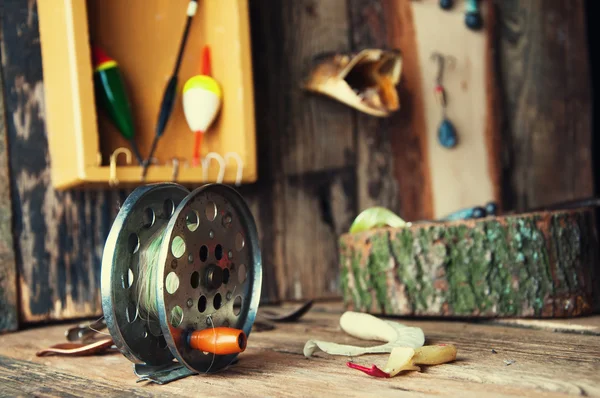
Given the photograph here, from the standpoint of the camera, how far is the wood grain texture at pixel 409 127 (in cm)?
228

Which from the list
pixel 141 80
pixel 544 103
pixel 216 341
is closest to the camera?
pixel 216 341

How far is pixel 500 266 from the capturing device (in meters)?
1.65

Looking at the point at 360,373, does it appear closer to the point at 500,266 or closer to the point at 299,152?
the point at 500,266

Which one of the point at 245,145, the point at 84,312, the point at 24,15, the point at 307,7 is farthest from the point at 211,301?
the point at 307,7

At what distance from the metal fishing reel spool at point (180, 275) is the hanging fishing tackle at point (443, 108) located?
1127 mm

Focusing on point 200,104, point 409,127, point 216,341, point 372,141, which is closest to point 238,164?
point 200,104

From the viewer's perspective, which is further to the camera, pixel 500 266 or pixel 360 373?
pixel 500 266

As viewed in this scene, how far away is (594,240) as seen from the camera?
1730mm

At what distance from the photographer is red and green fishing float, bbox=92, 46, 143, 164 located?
6.02 ft

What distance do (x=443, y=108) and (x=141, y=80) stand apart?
994 millimetres

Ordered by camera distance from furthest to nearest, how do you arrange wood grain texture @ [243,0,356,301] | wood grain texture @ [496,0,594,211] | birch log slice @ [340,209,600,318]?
1. wood grain texture @ [496,0,594,211]
2. wood grain texture @ [243,0,356,301]
3. birch log slice @ [340,209,600,318]

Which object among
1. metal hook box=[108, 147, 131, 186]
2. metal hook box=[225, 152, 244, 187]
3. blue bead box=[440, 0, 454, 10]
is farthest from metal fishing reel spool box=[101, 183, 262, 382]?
blue bead box=[440, 0, 454, 10]

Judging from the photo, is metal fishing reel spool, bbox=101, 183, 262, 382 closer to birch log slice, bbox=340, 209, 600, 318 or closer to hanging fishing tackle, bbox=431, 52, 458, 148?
birch log slice, bbox=340, 209, 600, 318

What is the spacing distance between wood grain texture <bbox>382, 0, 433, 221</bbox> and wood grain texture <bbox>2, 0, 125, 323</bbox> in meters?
1.02
